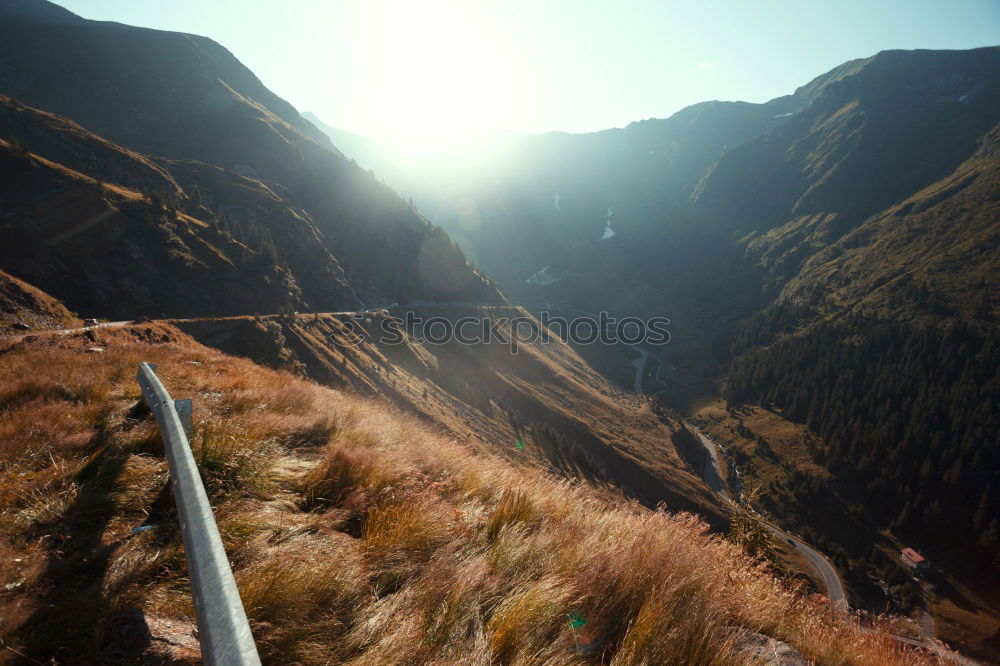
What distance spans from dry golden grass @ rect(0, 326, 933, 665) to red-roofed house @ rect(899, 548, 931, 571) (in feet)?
435

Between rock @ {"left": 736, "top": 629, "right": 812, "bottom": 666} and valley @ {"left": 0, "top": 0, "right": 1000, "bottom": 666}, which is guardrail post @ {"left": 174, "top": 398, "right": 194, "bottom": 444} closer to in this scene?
valley @ {"left": 0, "top": 0, "right": 1000, "bottom": 666}

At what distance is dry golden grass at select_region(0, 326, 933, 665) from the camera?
2.88 m

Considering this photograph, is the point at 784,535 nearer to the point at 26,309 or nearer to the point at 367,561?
the point at 367,561

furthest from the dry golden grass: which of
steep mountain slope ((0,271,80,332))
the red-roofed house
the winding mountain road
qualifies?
the red-roofed house

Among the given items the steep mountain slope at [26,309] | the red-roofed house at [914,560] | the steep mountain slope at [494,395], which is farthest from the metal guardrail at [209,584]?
the red-roofed house at [914,560]

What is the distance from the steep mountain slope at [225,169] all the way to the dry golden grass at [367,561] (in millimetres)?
64786

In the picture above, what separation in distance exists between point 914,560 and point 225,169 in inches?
7840

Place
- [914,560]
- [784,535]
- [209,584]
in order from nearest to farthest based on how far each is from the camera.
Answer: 1. [209,584]
2. [914,560]
3. [784,535]

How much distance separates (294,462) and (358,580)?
9.15 ft

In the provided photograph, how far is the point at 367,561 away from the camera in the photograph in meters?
3.78

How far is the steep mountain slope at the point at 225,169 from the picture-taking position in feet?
256

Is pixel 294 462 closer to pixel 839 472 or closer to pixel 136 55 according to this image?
pixel 839 472

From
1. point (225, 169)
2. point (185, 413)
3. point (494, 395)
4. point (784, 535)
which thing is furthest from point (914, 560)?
point (225, 169)

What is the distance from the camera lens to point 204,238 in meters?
71.4
